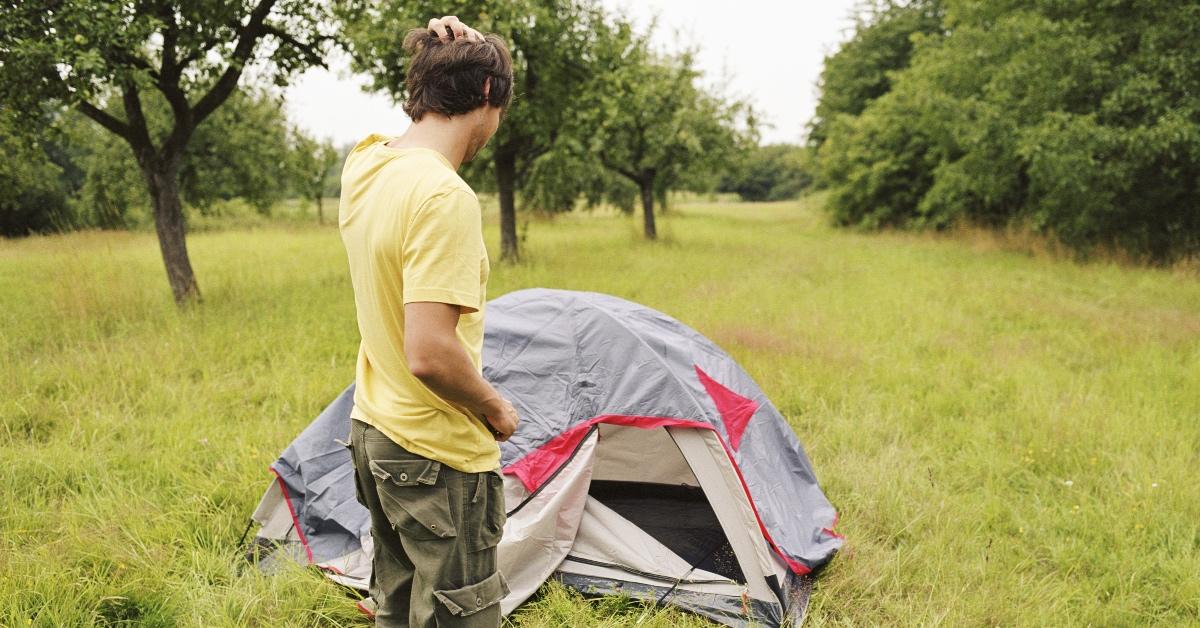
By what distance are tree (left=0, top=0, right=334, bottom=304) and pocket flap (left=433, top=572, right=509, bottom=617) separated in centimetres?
576

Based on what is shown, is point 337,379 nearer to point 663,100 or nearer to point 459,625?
point 459,625

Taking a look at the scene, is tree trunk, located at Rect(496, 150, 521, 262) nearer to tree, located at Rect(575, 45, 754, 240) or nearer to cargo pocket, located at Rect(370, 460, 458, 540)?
tree, located at Rect(575, 45, 754, 240)

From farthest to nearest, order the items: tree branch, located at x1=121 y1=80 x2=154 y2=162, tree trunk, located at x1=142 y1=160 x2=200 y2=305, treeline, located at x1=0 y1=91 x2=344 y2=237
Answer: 1. treeline, located at x1=0 y1=91 x2=344 y2=237
2. tree trunk, located at x1=142 y1=160 x2=200 y2=305
3. tree branch, located at x1=121 y1=80 x2=154 y2=162

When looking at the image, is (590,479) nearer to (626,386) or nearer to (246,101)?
(626,386)

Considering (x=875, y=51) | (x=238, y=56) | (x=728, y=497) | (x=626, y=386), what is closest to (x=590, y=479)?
(x=626, y=386)

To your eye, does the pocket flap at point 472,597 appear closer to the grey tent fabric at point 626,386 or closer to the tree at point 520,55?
the grey tent fabric at point 626,386

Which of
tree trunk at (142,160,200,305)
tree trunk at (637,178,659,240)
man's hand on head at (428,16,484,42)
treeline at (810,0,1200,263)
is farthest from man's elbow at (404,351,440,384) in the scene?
tree trunk at (637,178,659,240)

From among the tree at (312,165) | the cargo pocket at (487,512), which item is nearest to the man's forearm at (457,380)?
the cargo pocket at (487,512)

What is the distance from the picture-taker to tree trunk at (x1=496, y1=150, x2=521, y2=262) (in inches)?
462

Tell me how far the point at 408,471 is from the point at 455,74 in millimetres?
923

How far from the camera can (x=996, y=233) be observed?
16156 millimetres

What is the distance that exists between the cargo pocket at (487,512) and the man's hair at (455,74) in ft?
2.93

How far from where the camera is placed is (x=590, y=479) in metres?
3.36

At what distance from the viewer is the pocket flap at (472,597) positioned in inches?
67.2
